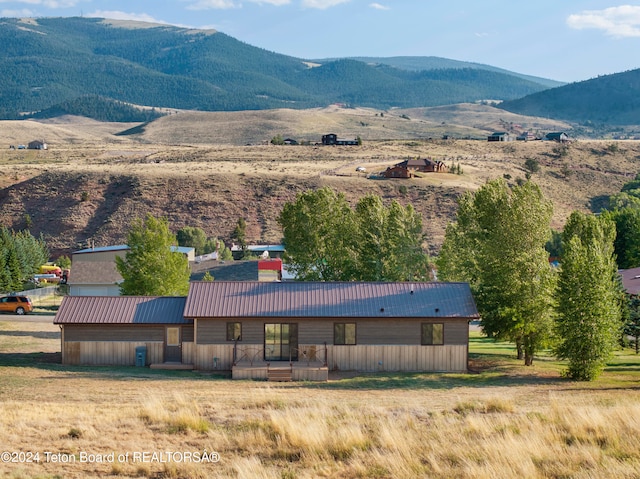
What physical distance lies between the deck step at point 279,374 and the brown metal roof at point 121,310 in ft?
14.8

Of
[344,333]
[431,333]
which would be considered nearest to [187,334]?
[344,333]

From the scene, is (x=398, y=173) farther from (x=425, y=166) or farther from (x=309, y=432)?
(x=309, y=432)

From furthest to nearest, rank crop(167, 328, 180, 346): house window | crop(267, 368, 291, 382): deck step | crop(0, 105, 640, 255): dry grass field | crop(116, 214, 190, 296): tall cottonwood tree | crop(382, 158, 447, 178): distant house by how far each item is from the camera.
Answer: crop(382, 158, 447, 178): distant house
crop(0, 105, 640, 255): dry grass field
crop(116, 214, 190, 296): tall cottonwood tree
crop(167, 328, 180, 346): house window
crop(267, 368, 291, 382): deck step

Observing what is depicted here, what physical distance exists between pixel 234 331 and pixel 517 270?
11.6 metres

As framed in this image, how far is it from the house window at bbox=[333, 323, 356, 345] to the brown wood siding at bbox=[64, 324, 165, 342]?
704 cm

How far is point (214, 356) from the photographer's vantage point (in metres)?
33.9

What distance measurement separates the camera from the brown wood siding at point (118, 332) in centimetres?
3475

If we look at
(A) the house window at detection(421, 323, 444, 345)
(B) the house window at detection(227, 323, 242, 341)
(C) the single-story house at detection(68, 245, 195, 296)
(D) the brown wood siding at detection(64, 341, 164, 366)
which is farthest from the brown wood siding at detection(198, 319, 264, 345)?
(C) the single-story house at detection(68, 245, 195, 296)

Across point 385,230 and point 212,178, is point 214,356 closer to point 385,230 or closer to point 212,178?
point 385,230

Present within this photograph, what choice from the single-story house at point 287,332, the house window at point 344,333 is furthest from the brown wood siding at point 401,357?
the house window at point 344,333

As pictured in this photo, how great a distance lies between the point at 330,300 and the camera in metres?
34.6

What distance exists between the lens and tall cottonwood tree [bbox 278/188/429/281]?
42656 mm

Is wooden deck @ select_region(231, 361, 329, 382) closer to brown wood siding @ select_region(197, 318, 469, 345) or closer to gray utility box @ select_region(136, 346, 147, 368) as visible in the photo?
brown wood siding @ select_region(197, 318, 469, 345)

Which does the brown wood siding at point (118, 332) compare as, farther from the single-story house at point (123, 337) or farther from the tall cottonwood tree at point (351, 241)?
the tall cottonwood tree at point (351, 241)
